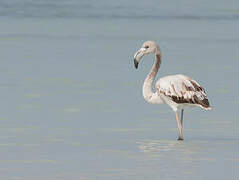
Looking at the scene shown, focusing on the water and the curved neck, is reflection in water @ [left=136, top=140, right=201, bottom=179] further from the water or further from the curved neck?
the curved neck

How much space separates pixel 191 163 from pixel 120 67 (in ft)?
31.6

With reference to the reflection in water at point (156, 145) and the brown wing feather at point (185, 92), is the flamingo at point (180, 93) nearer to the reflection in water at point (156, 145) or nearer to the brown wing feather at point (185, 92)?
the brown wing feather at point (185, 92)

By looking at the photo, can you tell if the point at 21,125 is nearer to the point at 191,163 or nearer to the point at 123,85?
the point at 191,163

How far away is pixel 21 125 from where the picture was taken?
11992 millimetres

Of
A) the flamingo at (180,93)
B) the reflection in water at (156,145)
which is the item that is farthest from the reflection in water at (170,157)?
the flamingo at (180,93)

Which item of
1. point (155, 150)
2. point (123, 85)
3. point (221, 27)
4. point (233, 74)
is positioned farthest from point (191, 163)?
point (221, 27)

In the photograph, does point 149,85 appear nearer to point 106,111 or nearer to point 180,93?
point 180,93

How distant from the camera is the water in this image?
31.3 feet

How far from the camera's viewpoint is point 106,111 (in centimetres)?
1326

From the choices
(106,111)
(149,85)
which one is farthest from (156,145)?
(106,111)

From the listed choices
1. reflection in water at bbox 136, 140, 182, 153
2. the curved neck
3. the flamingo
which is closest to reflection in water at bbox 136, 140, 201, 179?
reflection in water at bbox 136, 140, 182, 153

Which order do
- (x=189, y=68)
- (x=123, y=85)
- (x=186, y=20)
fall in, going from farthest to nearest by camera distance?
1. (x=186, y=20)
2. (x=189, y=68)
3. (x=123, y=85)

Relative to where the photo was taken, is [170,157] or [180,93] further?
[180,93]

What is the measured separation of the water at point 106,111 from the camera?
9539mm
